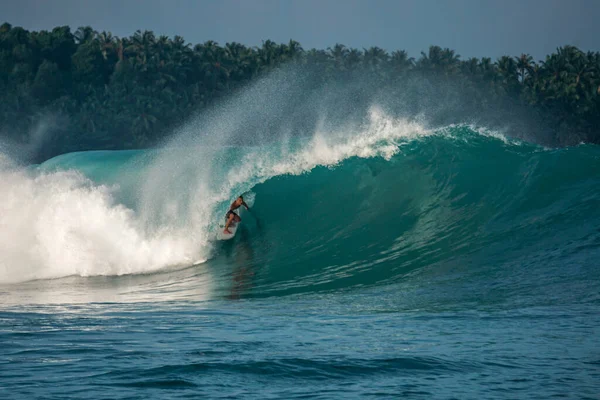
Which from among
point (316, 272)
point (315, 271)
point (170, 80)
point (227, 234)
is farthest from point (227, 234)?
point (170, 80)

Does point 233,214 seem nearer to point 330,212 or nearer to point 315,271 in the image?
point 330,212

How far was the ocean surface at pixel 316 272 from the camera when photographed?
6.79 metres

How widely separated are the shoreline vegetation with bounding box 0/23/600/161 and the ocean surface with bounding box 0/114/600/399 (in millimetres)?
54226

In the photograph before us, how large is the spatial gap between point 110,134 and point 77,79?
28.9 ft

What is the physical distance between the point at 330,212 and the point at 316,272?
420cm

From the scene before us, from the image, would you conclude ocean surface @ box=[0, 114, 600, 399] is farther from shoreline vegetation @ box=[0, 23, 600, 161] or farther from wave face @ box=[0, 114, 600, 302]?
shoreline vegetation @ box=[0, 23, 600, 161]

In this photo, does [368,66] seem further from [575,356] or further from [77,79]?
[575,356]

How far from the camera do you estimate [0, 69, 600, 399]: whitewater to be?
6812 millimetres

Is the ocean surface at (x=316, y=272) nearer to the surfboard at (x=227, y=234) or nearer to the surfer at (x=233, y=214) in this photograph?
the surfboard at (x=227, y=234)

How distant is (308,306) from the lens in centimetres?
1021

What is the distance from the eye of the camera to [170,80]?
7988cm

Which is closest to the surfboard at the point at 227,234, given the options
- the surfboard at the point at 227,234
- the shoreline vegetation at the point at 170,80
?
the surfboard at the point at 227,234

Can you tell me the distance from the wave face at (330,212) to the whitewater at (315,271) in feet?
0.17

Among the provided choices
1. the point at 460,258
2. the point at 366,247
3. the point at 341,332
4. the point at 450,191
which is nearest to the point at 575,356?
the point at 341,332
